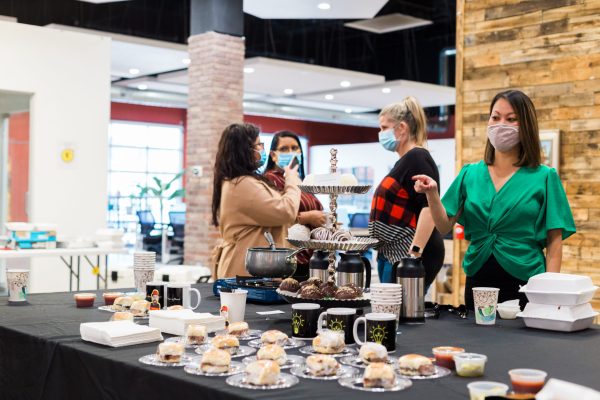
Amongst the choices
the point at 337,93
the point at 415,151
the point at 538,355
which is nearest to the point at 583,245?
the point at 415,151

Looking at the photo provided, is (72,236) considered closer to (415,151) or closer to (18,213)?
(18,213)

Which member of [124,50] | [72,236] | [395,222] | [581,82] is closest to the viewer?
[395,222]

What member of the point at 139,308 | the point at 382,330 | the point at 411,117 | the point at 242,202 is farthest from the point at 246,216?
the point at 382,330

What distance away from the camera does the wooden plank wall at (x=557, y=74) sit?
435 centimetres

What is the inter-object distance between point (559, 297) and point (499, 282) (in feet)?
1.38

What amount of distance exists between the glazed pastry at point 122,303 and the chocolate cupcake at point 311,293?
59cm

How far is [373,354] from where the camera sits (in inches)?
64.5

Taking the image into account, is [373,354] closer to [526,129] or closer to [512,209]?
[512,209]

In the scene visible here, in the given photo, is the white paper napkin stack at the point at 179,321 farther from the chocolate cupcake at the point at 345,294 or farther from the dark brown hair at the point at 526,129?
the dark brown hair at the point at 526,129

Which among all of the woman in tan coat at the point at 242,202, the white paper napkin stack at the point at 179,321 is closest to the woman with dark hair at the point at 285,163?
the woman in tan coat at the point at 242,202

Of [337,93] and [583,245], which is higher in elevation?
[337,93]

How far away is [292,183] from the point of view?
3482mm

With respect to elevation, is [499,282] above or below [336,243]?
below

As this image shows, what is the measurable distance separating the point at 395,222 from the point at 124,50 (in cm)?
830
